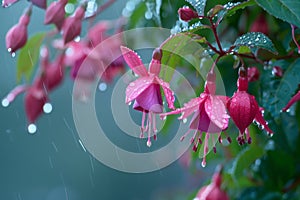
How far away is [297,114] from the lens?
111 centimetres

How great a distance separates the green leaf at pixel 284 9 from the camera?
743 millimetres

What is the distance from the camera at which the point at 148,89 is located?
0.78 meters

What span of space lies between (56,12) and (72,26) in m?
0.04

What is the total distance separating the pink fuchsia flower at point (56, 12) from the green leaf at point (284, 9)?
28 cm

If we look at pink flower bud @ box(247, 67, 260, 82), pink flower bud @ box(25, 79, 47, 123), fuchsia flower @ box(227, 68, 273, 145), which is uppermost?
fuchsia flower @ box(227, 68, 273, 145)

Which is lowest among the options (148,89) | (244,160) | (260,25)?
(244,160)

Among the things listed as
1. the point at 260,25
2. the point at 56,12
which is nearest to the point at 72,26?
the point at 56,12

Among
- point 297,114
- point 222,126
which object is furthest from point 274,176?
point 222,126

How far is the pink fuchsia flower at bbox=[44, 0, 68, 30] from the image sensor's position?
0.89 metres

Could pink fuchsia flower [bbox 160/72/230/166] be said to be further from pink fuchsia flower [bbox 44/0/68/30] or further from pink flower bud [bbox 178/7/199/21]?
pink fuchsia flower [bbox 44/0/68/30]

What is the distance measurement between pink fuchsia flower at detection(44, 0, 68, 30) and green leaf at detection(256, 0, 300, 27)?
0.28 m

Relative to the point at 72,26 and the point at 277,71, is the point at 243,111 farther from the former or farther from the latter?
the point at 72,26

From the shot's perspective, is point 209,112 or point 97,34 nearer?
point 209,112

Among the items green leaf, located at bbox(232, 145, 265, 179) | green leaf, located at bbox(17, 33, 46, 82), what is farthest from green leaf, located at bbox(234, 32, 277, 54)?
green leaf, located at bbox(17, 33, 46, 82)
